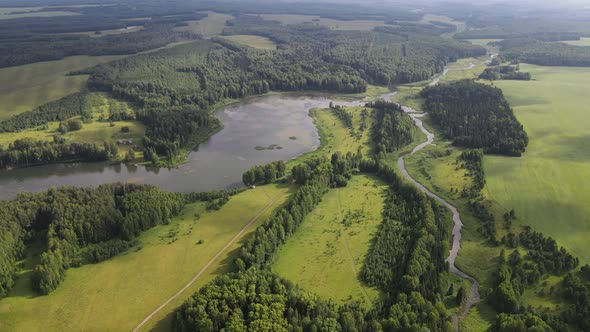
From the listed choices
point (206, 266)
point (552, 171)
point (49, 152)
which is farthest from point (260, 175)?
point (552, 171)

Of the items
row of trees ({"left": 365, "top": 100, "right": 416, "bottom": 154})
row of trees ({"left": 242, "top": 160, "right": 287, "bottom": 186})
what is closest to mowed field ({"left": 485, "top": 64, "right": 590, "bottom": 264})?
row of trees ({"left": 365, "top": 100, "right": 416, "bottom": 154})

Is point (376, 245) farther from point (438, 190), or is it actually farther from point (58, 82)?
point (58, 82)

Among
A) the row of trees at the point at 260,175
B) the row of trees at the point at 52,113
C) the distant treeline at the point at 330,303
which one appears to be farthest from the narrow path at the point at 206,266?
the row of trees at the point at 52,113

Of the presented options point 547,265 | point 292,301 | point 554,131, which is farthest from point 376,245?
point 554,131

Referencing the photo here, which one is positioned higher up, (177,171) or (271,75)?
(271,75)

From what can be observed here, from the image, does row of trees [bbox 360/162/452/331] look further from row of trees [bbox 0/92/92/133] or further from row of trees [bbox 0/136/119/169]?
row of trees [bbox 0/92/92/133]

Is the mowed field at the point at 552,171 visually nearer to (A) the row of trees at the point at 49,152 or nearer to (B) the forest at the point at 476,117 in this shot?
(B) the forest at the point at 476,117
